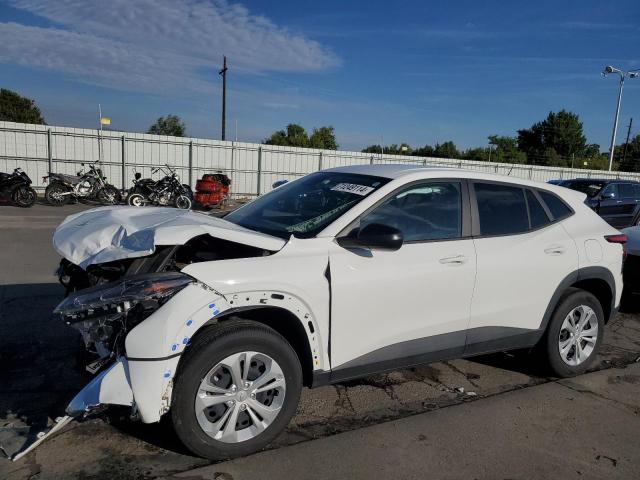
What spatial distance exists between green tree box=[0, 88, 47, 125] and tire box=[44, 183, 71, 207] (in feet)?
151

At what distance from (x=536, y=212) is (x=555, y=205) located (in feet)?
0.87

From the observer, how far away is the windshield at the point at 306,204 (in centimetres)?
346

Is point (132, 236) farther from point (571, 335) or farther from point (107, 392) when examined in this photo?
point (571, 335)

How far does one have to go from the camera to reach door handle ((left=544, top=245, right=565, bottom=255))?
4079 mm

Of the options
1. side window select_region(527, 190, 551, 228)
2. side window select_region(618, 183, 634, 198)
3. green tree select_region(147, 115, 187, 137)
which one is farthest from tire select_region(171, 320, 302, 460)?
green tree select_region(147, 115, 187, 137)

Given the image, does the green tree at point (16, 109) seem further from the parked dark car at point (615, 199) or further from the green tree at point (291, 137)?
the parked dark car at point (615, 199)

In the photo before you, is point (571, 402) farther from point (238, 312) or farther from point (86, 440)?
point (86, 440)

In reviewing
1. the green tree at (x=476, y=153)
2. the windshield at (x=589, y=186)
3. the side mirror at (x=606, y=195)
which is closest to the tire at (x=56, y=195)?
the windshield at (x=589, y=186)

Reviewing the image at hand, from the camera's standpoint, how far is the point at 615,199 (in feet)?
48.4

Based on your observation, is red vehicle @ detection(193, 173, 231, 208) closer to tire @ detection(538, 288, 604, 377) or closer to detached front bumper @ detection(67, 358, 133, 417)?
tire @ detection(538, 288, 604, 377)

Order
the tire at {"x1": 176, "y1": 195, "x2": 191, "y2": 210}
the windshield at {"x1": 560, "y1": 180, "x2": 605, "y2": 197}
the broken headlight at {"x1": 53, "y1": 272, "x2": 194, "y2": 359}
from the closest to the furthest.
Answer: the broken headlight at {"x1": 53, "y1": 272, "x2": 194, "y2": 359} < the windshield at {"x1": 560, "y1": 180, "x2": 605, "y2": 197} < the tire at {"x1": 176, "y1": 195, "x2": 191, "y2": 210}

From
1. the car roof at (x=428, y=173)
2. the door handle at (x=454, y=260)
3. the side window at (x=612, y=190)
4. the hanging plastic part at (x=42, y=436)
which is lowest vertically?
the hanging plastic part at (x=42, y=436)

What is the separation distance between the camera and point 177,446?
306cm

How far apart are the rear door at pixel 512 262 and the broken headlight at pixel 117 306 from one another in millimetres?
2189
